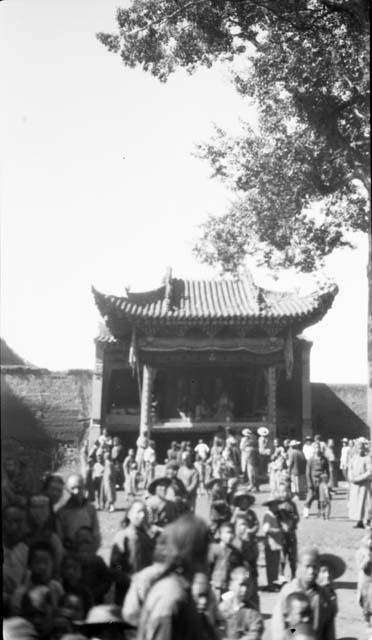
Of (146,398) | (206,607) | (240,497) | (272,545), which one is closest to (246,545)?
(272,545)

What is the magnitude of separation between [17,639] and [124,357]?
9.82ft

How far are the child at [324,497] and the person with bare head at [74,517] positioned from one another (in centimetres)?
222

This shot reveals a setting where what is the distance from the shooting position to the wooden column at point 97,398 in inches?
218

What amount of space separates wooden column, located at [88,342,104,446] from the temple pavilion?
0.02 meters

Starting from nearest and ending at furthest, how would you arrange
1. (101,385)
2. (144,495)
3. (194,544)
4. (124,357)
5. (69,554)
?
(194,544)
(69,554)
(144,495)
(101,385)
(124,357)

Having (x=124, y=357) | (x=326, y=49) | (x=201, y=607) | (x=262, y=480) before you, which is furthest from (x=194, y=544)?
(x=326, y=49)

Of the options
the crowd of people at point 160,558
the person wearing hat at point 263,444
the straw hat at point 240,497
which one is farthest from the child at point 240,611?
the person wearing hat at point 263,444

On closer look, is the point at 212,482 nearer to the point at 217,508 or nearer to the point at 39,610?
the point at 217,508

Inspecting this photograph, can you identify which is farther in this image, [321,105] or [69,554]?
[321,105]

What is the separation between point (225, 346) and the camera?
7.60m

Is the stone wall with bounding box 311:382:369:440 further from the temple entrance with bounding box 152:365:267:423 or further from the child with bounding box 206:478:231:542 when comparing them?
the child with bounding box 206:478:231:542

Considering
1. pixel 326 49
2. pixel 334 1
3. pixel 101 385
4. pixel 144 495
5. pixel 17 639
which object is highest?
pixel 334 1

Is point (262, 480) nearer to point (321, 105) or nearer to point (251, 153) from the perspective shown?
point (251, 153)

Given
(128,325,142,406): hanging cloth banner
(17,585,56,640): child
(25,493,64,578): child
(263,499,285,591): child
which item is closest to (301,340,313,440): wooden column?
(128,325,142,406): hanging cloth banner
